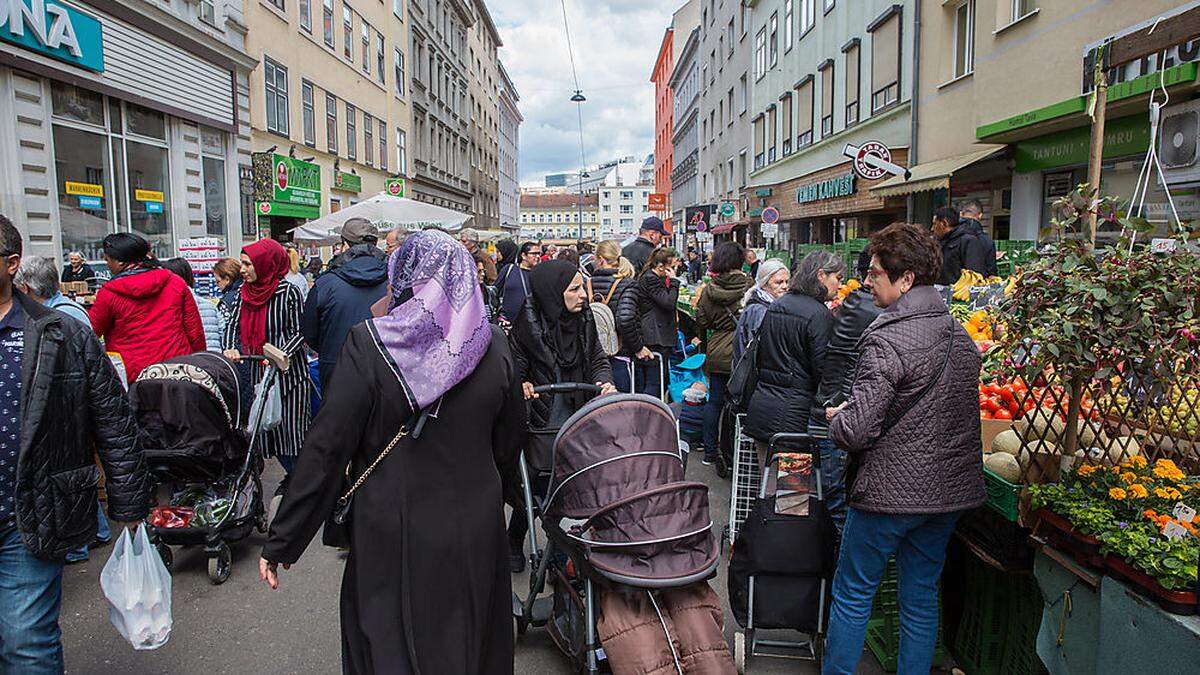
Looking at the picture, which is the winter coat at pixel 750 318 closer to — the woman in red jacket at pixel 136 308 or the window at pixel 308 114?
the woman in red jacket at pixel 136 308

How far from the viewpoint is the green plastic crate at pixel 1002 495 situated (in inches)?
136

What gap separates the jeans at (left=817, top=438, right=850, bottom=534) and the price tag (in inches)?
71.7

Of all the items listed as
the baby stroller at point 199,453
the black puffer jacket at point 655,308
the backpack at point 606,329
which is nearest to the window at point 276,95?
the black puffer jacket at point 655,308

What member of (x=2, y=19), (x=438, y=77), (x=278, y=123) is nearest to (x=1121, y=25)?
(x=2, y=19)

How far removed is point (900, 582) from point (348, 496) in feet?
7.77

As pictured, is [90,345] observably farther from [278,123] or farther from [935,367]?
[278,123]

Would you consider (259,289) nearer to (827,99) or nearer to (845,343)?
(845,343)

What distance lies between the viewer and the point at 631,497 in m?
3.21

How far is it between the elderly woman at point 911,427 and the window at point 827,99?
2153 cm

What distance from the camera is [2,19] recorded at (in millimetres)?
10609

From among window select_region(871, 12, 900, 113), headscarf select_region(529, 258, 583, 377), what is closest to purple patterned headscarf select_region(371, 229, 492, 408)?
headscarf select_region(529, 258, 583, 377)

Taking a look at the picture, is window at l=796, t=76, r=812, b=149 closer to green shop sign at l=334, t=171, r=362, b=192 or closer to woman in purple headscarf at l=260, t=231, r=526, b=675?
green shop sign at l=334, t=171, r=362, b=192

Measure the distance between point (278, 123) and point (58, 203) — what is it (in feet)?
31.3

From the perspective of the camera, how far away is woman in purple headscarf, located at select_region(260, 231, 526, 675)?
269cm
